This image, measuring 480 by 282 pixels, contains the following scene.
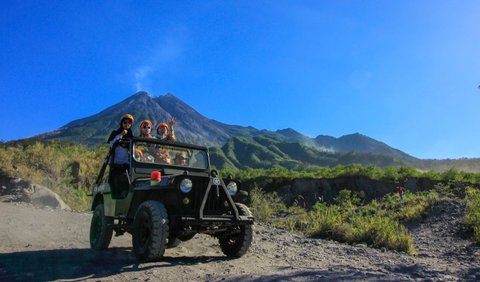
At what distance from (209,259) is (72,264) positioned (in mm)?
2048

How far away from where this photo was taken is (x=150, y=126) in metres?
8.77

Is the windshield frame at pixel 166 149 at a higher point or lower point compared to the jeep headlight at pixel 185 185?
higher

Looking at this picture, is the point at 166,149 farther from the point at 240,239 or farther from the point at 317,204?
the point at 317,204

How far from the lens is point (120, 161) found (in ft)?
26.1

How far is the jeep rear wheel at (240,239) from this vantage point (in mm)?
7219

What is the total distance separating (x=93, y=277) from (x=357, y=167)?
32.7 meters

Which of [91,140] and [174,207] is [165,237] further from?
[91,140]

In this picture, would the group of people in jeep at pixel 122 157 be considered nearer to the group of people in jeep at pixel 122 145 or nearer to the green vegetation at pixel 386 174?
the group of people in jeep at pixel 122 145

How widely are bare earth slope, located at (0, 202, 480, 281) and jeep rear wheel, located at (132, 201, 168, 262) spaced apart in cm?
19

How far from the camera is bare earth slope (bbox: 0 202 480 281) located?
5.77m

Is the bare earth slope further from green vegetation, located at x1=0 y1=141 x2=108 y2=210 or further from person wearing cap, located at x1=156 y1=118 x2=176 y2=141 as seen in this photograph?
green vegetation, located at x1=0 y1=141 x2=108 y2=210

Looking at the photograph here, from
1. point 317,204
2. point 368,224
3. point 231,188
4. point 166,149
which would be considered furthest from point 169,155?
point 317,204

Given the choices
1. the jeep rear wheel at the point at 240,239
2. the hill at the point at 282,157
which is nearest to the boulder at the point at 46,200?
the jeep rear wheel at the point at 240,239

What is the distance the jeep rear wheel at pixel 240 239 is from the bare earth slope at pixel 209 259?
16cm
